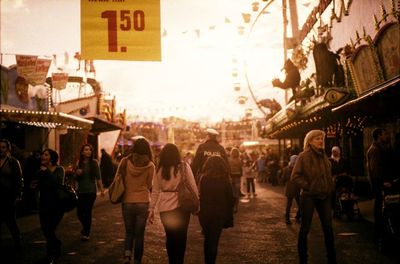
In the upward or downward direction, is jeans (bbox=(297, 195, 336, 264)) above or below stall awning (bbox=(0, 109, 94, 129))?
below

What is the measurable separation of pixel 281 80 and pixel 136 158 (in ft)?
62.8

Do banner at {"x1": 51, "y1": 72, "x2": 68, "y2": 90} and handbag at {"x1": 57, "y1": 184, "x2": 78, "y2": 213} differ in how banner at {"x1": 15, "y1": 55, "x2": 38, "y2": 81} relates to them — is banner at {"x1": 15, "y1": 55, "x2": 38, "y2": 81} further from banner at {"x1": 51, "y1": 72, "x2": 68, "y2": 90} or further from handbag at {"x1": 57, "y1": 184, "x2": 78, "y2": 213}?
handbag at {"x1": 57, "y1": 184, "x2": 78, "y2": 213}

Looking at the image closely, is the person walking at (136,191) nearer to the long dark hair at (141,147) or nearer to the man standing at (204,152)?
the long dark hair at (141,147)

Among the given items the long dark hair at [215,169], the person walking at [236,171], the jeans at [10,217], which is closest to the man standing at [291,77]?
the person walking at [236,171]

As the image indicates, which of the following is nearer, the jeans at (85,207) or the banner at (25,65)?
the jeans at (85,207)

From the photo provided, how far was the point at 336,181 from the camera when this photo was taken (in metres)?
11.9

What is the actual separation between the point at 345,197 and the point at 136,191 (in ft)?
21.2

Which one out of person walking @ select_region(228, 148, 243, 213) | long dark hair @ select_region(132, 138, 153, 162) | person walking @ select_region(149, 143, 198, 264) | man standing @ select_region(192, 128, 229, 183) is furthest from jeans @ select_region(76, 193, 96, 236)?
person walking @ select_region(228, 148, 243, 213)

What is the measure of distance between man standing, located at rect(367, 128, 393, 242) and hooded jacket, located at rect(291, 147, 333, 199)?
1.29 m

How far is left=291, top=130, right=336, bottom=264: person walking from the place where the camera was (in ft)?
22.2

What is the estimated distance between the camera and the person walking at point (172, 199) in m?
6.09

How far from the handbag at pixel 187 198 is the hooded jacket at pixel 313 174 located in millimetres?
1595

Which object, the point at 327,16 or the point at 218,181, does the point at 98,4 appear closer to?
the point at 218,181

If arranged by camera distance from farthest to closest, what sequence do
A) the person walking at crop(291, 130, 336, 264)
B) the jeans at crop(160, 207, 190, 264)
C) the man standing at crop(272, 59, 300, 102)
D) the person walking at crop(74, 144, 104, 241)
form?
the man standing at crop(272, 59, 300, 102)
the person walking at crop(74, 144, 104, 241)
the person walking at crop(291, 130, 336, 264)
the jeans at crop(160, 207, 190, 264)
